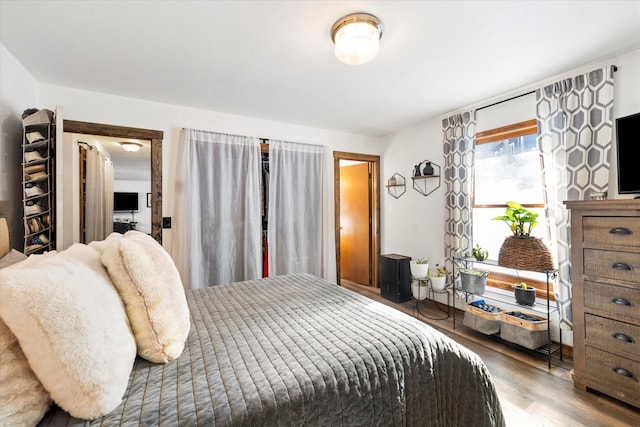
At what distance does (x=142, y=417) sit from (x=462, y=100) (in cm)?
339

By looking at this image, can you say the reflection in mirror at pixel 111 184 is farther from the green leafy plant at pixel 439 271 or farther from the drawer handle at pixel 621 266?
the drawer handle at pixel 621 266

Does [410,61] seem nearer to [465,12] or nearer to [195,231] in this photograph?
[465,12]

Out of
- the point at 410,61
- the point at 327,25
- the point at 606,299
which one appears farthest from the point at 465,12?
the point at 606,299

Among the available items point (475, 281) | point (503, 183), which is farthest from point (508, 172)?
point (475, 281)

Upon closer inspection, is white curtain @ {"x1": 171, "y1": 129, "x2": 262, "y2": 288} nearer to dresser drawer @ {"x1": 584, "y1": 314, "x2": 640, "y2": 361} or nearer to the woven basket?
the woven basket

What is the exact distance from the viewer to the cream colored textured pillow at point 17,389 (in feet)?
2.11

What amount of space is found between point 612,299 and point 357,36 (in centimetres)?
230

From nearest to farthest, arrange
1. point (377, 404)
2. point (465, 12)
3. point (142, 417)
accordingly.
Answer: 1. point (142, 417)
2. point (377, 404)
3. point (465, 12)

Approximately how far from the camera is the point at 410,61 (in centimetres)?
205

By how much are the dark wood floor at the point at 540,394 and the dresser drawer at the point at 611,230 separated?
1.02 m

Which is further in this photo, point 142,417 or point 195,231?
point 195,231

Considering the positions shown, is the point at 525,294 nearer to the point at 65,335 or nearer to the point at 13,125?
the point at 65,335

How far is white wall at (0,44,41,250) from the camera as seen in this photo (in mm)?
1820

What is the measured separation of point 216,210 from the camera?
10.0 feet
